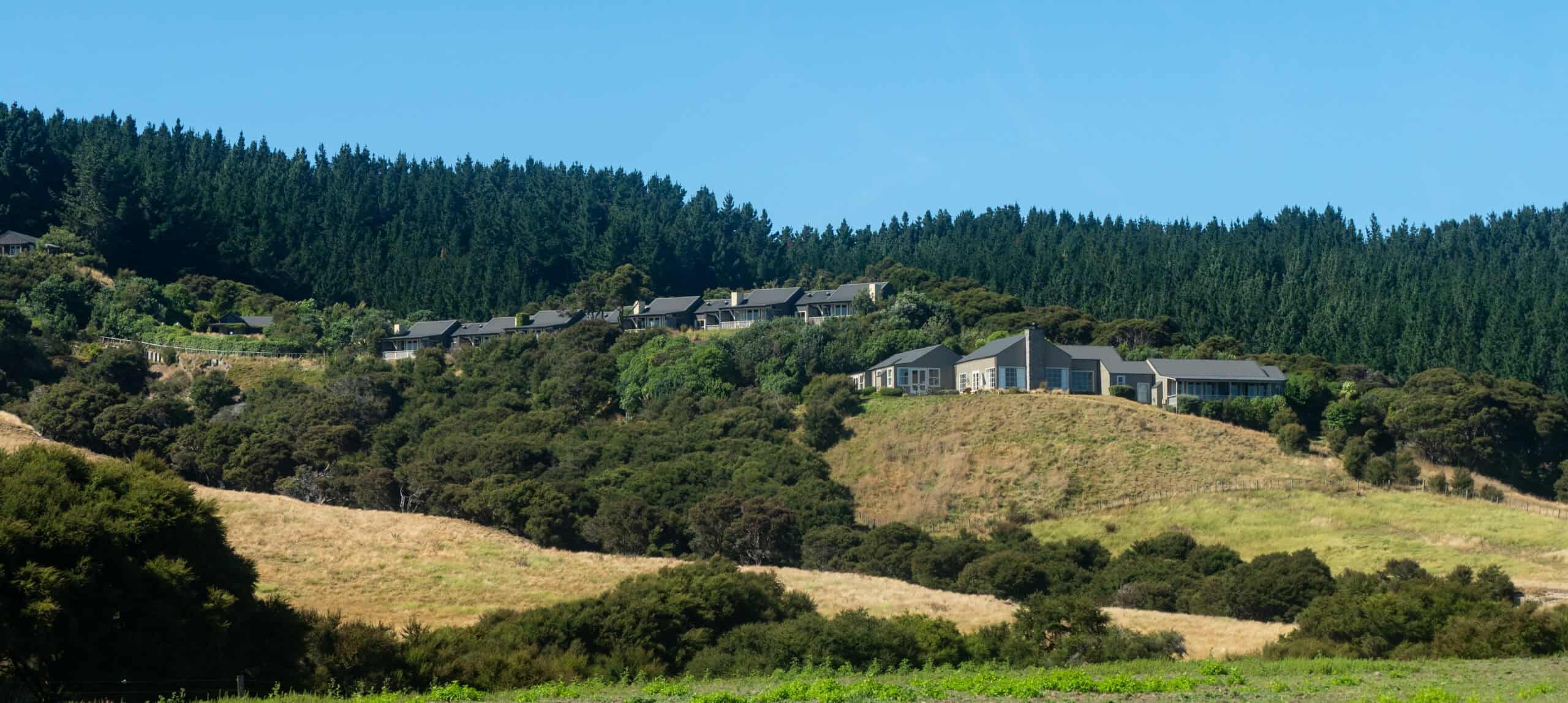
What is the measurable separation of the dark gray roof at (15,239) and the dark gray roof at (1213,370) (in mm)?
84651

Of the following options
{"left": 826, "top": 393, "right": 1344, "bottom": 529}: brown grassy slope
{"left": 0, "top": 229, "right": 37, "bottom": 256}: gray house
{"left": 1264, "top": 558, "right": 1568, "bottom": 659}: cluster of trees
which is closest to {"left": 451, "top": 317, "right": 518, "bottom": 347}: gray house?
{"left": 0, "top": 229, "right": 37, "bottom": 256}: gray house

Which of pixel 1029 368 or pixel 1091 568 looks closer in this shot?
pixel 1091 568

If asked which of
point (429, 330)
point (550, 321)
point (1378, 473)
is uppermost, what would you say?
point (550, 321)

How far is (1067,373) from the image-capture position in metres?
83.8

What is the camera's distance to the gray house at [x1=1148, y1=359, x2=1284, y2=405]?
79375mm

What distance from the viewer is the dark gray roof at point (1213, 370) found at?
79.7m

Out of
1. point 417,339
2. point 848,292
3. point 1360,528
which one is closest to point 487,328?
point 417,339

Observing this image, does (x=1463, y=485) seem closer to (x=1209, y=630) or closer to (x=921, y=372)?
(x=921, y=372)

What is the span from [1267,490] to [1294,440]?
642 cm

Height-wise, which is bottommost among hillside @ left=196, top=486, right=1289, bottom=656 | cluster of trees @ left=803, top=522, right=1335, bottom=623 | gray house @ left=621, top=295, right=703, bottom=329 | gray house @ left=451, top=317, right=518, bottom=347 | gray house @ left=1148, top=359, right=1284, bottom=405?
cluster of trees @ left=803, top=522, right=1335, bottom=623

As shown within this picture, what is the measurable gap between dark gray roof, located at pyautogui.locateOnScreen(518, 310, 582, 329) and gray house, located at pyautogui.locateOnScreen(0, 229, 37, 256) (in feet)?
126

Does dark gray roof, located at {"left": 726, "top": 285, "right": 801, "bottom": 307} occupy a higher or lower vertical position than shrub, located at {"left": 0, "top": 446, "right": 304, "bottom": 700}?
higher

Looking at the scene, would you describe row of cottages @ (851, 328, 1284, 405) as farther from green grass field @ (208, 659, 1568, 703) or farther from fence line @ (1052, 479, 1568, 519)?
green grass field @ (208, 659, 1568, 703)

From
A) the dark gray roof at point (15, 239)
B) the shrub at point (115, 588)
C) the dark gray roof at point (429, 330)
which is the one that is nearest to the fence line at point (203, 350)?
the dark gray roof at point (429, 330)
